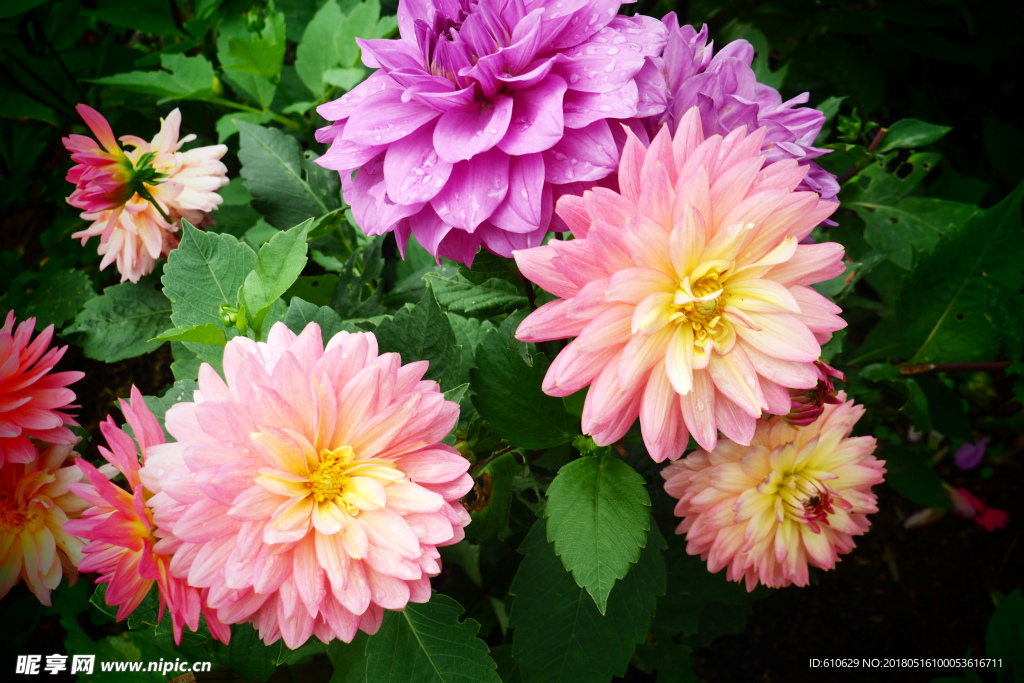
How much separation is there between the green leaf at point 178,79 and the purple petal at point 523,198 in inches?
27.3

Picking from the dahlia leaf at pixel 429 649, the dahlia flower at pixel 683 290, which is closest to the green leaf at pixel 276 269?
the dahlia flower at pixel 683 290

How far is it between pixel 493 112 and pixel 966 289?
812 mm

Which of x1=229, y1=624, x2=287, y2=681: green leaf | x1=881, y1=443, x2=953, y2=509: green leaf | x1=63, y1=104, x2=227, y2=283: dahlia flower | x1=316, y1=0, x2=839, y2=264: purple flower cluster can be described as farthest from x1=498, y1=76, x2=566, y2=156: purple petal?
x1=881, y1=443, x2=953, y2=509: green leaf

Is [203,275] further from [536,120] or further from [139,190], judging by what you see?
[536,120]

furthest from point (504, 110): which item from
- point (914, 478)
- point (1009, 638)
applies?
point (1009, 638)

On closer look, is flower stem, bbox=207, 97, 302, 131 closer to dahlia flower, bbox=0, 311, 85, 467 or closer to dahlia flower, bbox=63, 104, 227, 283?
dahlia flower, bbox=63, 104, 227, 283

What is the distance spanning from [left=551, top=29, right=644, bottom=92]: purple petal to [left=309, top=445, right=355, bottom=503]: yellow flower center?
13.1 inches

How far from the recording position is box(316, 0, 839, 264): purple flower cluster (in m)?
0.44

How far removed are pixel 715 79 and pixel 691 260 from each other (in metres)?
0.15

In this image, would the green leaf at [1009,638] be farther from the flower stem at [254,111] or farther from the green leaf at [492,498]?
the flower stem at [254,111]

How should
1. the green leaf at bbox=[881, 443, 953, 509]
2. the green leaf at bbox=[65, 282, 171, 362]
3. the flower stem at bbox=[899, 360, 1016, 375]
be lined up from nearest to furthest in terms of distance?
1. the green leaf at bbox=[65, 282, 171, 362]
2. the flower stem at bbox=[899, 360, 1016, 375]
3. the green leaf at bbox=[881, 443, 953, 509]

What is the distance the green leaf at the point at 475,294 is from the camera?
27.9 inches

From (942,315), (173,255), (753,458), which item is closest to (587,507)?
(753,458)

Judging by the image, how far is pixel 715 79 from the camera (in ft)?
1.57
